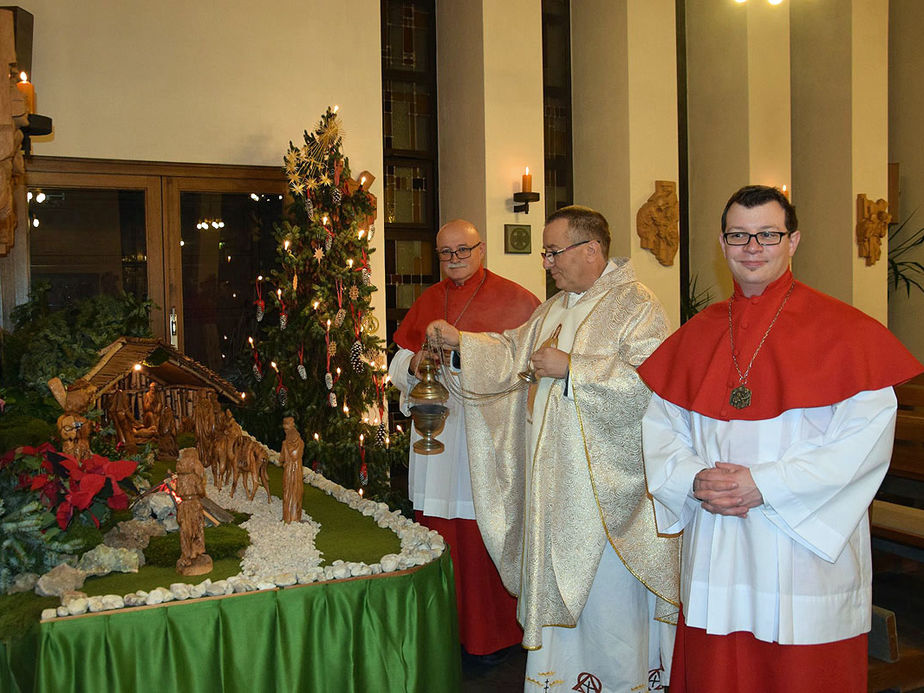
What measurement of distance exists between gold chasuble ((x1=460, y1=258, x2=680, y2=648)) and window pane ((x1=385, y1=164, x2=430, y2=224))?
16.9 feet

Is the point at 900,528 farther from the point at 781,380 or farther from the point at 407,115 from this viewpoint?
the point at 407,115

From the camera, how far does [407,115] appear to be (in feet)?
29.0

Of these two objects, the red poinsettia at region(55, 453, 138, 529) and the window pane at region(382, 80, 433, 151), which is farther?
the window pane at region(382, 80, 433, 151)

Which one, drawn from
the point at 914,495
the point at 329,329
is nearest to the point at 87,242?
the point at 329,329

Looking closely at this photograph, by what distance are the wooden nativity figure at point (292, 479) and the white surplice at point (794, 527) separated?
139 cm

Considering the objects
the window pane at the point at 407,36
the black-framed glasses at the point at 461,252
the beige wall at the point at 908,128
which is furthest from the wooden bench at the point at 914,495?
the window pane at the point at 407,36

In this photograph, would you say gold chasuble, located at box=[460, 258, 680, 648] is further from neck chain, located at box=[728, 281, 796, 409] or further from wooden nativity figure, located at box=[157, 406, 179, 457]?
wooden nativity figure, located at box=[157, 406, 179, 457]

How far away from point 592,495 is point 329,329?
3026mm

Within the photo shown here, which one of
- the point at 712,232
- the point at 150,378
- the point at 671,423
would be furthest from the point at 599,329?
the point at 712,232

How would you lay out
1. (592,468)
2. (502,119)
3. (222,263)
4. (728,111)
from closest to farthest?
(592,468) < (222,263) < (502,119) < (728,111)

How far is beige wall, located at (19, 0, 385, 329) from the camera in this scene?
20.9 ft

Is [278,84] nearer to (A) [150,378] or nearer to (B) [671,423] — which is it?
(A) [150,378]

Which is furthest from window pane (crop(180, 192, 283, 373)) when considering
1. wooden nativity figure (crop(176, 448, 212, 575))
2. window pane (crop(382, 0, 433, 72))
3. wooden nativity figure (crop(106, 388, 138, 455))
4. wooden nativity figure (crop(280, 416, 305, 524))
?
wooden nativity figure (crop(176, 448, 212, 575))

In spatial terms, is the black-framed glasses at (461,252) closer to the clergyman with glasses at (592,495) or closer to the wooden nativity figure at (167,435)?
the clergyman with glasses at (592,495)
